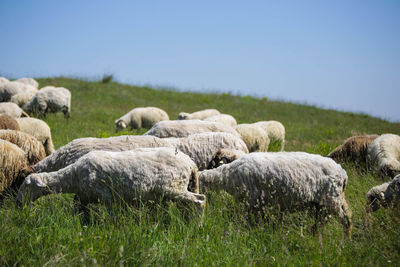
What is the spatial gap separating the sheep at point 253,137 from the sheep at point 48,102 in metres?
9.32

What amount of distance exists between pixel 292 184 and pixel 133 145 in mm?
2749

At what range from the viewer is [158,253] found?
3.27m

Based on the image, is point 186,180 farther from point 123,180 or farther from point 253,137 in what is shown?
point 253,137

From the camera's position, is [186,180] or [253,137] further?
[253,137]

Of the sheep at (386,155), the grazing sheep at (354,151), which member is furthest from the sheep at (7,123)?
the sheep at (386,155)

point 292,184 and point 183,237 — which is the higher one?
point 292,184

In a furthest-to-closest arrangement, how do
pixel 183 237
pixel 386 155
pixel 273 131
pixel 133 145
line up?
pixel 273 131
pixel 386 155
pixel 133 145
pixel 183 237

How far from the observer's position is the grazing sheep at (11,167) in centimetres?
514

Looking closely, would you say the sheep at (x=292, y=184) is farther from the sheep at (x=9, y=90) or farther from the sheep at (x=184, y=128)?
the sheep at (x=9, y=90)

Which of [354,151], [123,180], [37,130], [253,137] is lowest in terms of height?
[37,130]

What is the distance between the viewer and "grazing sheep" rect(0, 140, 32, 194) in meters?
5.14

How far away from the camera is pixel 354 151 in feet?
28.1

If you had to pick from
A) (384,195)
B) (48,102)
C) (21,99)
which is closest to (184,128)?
(384,195)

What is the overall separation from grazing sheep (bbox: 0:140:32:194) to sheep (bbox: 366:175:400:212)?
17.1 ft
